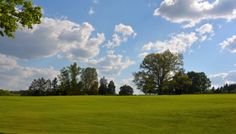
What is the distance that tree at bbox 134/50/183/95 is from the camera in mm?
141375

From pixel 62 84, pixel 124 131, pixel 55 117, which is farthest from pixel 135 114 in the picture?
pixel 62 84

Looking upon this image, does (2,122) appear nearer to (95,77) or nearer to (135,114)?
(135,114)

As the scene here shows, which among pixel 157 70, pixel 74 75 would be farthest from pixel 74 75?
pixel 157 70

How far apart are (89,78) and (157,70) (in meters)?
44.3

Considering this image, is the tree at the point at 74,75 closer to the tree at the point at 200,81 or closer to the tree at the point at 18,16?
the tree at the point at 200,81

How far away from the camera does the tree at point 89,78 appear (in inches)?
6678

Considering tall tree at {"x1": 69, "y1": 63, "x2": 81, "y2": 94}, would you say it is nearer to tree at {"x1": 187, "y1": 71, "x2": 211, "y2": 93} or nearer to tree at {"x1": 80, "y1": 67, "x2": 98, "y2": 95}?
tree at {"x1": 80, "y1": 67, "x2": 98, "y2": 95}

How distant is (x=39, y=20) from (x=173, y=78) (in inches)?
4457

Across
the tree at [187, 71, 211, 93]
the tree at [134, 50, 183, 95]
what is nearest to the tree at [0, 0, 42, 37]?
the tree at [134, 50, 183, 95]

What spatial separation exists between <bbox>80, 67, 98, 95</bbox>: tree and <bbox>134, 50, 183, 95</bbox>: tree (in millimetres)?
29029

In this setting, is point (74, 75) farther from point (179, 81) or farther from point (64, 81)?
point (179, 81)

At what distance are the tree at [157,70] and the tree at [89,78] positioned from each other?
95.2ft

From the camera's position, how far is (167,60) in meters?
143

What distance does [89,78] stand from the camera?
17875 centimetres
